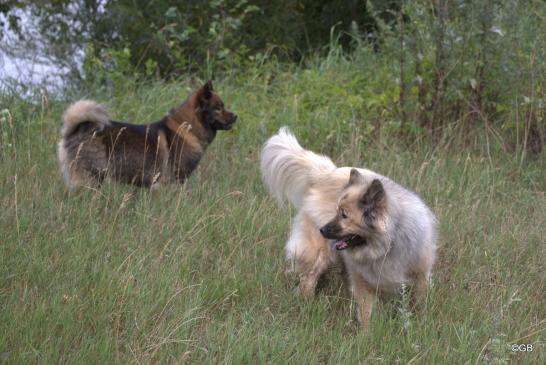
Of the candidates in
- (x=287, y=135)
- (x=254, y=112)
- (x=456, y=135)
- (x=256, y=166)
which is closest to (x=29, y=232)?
(x=287, y=135)

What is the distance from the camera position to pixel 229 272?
15.8 feet

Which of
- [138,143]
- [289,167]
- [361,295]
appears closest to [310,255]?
[361,295]

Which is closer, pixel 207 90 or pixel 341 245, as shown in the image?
pixel 341 245

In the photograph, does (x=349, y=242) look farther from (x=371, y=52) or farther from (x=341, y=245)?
(x=371, y=52)

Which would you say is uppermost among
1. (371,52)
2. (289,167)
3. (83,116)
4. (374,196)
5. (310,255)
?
(83,116)

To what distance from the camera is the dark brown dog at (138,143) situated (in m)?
6.10

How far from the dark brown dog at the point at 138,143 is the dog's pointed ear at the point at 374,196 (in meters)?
1.67

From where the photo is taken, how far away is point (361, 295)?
478 centimetres

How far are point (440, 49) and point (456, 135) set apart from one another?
2.91 ft

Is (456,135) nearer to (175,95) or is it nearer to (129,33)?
(175,95)

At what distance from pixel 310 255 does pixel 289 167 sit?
0.69 metres
